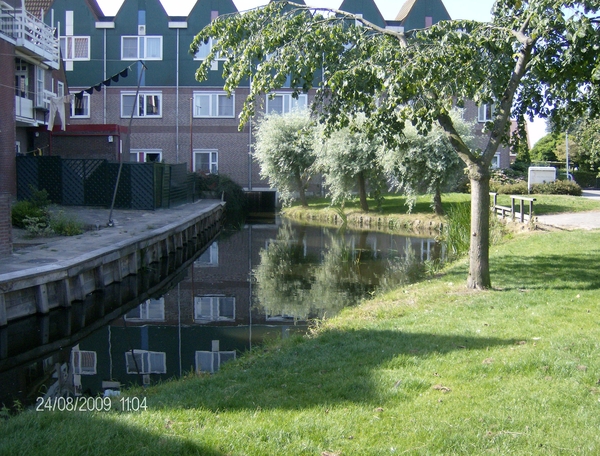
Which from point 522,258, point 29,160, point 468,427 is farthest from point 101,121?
point 468,427

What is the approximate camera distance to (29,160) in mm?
24703

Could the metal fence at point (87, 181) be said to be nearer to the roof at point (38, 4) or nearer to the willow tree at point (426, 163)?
the willow tree at point (426, 163)

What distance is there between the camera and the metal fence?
24734 mm

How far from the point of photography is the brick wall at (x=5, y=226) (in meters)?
12.0

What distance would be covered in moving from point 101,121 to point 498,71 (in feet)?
115

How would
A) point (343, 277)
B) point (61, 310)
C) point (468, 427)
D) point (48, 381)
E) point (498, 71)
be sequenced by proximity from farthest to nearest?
point (343, 277) → point (61, 310) → point (498, 71) → point (48, 381) → point (468, 427)

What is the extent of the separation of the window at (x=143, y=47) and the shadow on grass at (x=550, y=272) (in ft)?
107

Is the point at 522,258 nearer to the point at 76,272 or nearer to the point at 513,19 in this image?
the point at 513,19

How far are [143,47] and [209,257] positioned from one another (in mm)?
24305

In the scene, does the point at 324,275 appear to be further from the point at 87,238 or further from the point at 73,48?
the point at 73,48

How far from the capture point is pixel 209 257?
21688 mm

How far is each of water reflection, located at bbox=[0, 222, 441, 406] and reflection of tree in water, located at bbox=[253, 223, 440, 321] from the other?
3 centimetres

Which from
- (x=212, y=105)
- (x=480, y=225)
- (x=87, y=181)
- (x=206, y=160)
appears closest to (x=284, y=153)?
(x=206, y=160)

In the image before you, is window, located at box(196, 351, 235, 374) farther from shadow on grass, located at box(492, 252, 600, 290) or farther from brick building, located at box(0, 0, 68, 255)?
brick building, located at box(0, 0, 68, 255)
